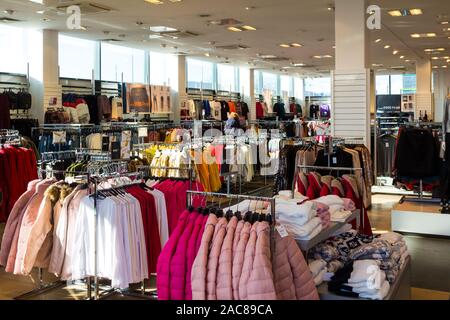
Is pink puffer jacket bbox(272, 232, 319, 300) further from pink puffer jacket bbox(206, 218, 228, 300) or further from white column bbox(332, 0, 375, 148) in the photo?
white column bbox(332, 0, 375, 148)

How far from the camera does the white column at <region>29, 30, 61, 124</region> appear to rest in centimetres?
1132

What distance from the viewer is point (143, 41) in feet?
44.8

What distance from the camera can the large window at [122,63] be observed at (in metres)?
14.4

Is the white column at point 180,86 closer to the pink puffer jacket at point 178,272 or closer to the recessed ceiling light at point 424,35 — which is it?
the recessed ceiling light at point 424,35

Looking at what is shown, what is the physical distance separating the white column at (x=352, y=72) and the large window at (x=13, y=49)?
7363mm

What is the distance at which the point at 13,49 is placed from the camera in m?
11.5

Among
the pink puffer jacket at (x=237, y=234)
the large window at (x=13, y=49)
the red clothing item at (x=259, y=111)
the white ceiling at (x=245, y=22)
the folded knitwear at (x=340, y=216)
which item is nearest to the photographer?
the pink puffer jacket at (x=237, y=234)

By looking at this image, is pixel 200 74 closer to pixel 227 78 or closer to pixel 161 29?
pixel 227 78

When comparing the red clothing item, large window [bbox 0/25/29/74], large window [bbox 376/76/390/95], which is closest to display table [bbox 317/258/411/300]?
large window [bbox 0/25/29/74]

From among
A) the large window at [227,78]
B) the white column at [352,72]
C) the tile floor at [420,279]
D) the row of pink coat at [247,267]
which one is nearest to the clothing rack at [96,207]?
the tile floor at [420,279]

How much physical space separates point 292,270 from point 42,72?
10.0 metres

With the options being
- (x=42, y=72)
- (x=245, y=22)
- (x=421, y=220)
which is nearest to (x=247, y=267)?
(x=421, y=220)

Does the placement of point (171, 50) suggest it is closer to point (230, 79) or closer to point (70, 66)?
point (70, 66)

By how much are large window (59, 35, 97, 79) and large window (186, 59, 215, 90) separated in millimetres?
5159
